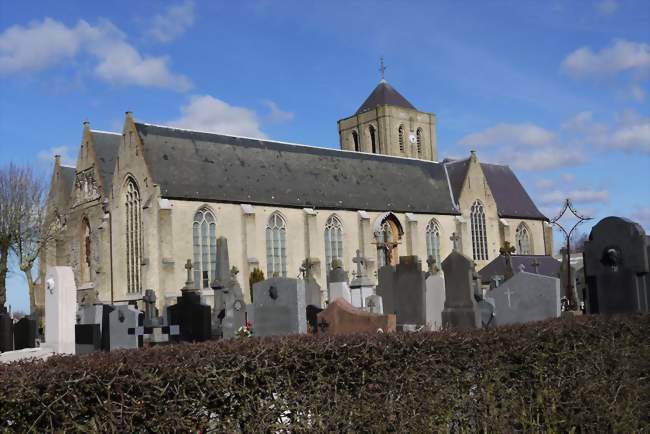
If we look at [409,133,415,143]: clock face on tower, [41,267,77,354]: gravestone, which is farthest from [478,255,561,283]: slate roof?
[41,267,77,354]: gravestone

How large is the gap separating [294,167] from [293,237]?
4949 mm

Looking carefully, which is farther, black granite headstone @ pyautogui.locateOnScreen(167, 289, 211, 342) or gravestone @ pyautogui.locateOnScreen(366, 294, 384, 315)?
gravestone @ pyautogui.locateOnScreen(366, 294, 384, 315)

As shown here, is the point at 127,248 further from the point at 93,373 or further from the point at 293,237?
the point at 93,373

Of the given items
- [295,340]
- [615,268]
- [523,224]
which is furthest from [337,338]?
[523,224]

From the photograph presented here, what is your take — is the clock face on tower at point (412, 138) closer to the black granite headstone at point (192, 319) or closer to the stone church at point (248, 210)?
the stone church at point (248, 210)

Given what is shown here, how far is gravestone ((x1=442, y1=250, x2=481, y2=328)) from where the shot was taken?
12156 millimetres

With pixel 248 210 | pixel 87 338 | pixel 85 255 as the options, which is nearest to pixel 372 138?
pixel 248 210

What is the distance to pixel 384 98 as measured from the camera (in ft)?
185

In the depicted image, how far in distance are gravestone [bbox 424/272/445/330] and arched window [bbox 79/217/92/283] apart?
27.9 meters

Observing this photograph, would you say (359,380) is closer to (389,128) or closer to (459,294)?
(459,294)

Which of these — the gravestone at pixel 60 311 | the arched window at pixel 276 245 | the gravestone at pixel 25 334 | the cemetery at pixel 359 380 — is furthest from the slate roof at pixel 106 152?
the cemetery at pixel 359 380

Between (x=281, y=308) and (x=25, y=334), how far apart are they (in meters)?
10.9

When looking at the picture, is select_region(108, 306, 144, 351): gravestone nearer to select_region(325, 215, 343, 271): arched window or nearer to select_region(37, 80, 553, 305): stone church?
select_region(37, 80, 553, 305): stone church

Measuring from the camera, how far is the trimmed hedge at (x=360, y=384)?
478 cm
